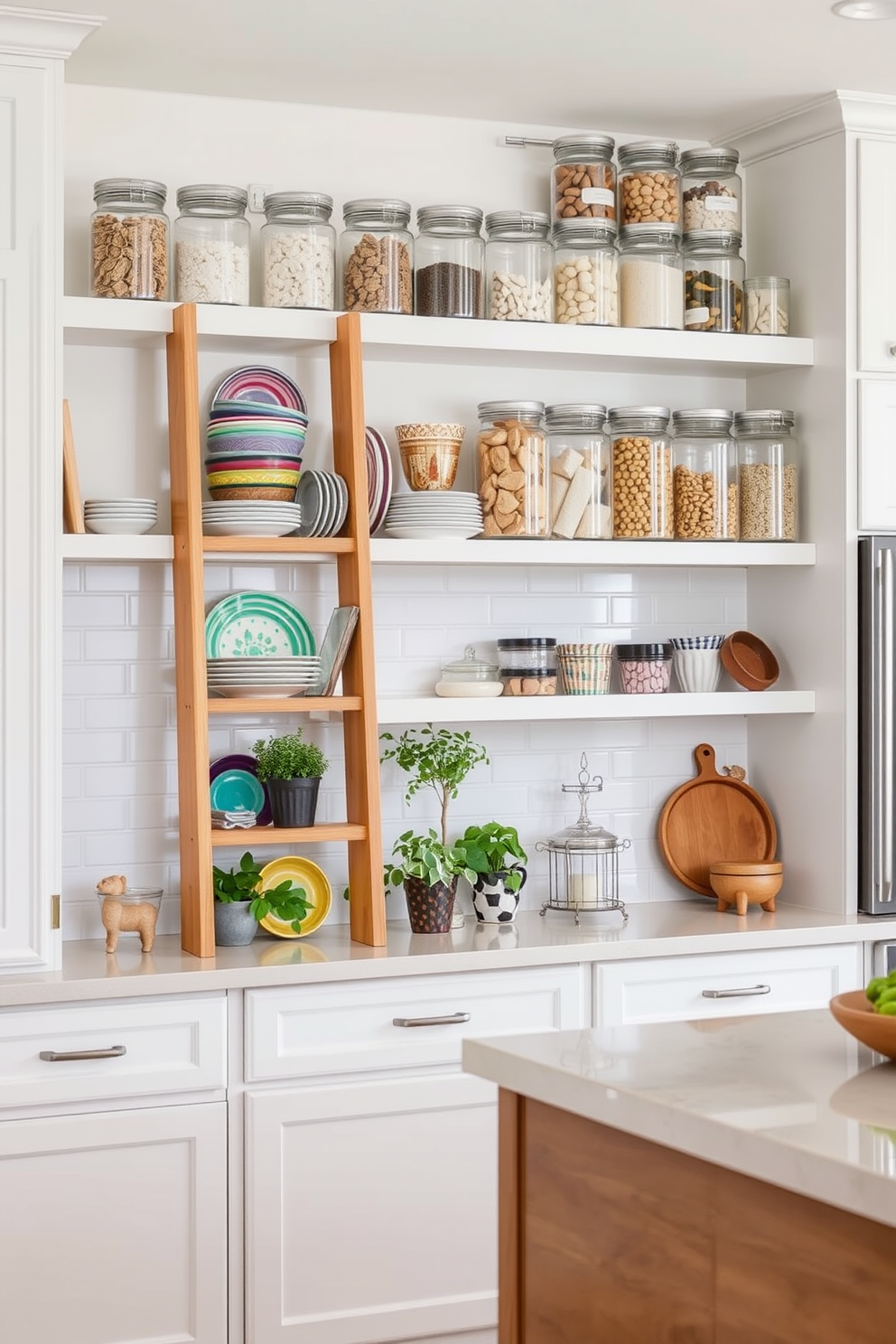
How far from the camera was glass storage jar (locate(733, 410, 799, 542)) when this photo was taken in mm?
3891

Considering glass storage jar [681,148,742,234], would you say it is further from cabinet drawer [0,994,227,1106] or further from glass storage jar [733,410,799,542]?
cabinet drawer [0,994,227,1106]

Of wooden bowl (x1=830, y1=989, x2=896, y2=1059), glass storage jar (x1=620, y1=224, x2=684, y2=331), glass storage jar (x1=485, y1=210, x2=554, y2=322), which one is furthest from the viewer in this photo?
glass storage jar (x1=620, y1=224, x2=684, y2=331)

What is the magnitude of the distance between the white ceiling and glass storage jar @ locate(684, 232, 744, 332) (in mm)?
321

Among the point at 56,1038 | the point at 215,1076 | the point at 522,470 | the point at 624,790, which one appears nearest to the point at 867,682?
the point at 624,790

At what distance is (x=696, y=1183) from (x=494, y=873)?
1866 mm

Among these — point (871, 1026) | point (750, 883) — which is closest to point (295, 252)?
point (750, 883)

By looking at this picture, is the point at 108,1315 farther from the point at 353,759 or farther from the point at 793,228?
the point at 793,228

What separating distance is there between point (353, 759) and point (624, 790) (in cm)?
87

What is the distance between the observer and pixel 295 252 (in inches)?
140

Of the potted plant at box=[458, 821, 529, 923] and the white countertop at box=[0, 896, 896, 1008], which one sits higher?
the potted plant at box=[458, 821, 529, 923]

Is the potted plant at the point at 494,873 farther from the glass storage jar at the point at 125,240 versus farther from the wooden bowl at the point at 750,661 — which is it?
the glass storage jar at the point at 125,240

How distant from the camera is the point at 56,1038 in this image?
3039 mm

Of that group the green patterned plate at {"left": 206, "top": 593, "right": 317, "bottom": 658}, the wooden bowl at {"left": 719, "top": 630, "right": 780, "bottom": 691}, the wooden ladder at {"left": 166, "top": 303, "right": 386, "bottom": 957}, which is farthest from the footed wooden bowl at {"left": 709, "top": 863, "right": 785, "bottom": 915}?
the green patterned plate at {"left": 206, "top": 593, "right": 317, "bottom": 658}

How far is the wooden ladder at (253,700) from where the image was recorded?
335cm
